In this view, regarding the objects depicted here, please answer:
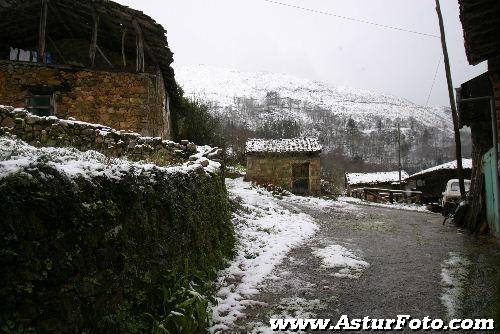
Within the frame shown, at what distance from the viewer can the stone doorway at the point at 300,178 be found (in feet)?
71.7

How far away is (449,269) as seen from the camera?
19.1 feet

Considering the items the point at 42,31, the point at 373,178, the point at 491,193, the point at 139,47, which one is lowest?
the point at 373,178

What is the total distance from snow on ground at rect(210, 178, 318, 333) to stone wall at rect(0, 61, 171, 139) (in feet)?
16.2

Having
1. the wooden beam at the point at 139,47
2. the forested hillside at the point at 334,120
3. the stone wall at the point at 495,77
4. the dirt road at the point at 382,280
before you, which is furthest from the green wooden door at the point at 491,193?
the forested hillside at the point at 334,120

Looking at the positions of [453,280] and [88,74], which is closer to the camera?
[453,280]

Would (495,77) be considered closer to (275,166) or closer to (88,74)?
(88,74)

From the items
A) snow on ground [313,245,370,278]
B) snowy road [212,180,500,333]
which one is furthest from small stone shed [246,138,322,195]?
snow on ground [313,245,370,278]

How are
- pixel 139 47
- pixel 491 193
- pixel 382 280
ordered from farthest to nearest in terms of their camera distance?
pixel 139 47 → pixel 491 193 → pixel 382 280

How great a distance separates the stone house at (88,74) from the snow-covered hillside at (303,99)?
11379cm

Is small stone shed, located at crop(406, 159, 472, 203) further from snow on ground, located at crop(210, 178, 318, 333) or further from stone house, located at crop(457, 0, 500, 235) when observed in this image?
snow on ground, located at crop(210, 178, 318, 333)

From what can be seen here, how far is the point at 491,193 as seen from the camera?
8.30 metres

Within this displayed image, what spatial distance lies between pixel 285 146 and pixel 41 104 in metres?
14.7

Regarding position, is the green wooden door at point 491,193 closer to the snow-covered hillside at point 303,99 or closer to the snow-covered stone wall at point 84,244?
the snow-covered stone wall at point 84,244

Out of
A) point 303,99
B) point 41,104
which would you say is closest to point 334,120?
point 303,99
